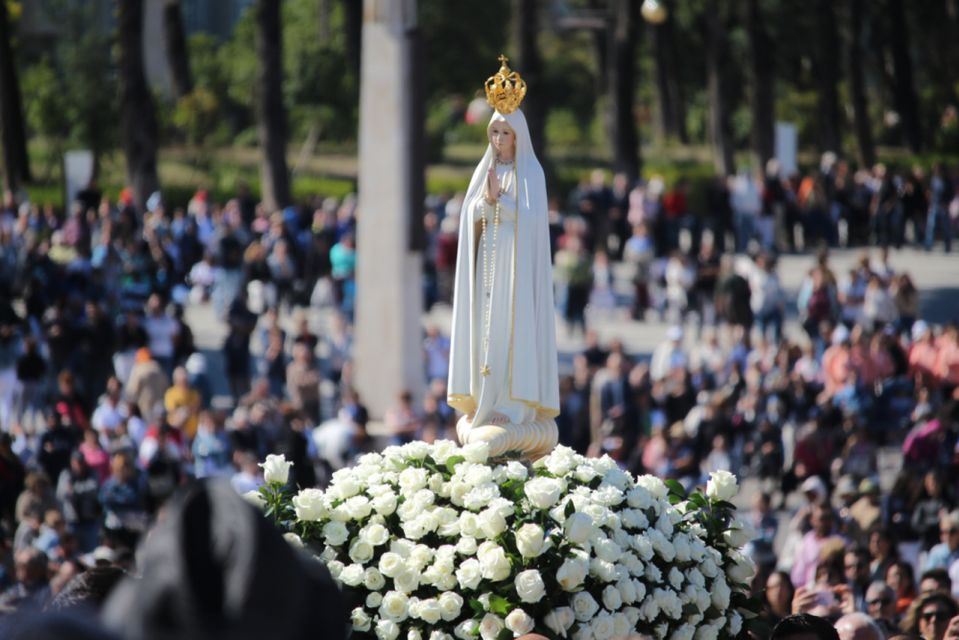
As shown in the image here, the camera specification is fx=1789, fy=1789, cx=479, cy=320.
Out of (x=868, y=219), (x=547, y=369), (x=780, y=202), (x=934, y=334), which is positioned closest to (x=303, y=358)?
(x=934, y=334)

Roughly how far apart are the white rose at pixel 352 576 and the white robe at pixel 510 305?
1206 millimetres

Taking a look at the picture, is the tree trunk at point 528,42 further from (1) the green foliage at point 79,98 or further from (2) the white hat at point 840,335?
(2) the white hat at point 840,335

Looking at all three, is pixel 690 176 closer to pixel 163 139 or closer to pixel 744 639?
pixel 163 139

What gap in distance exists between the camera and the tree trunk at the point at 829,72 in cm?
4472

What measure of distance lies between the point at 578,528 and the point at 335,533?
878mm

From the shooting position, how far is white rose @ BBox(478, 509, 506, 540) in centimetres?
630

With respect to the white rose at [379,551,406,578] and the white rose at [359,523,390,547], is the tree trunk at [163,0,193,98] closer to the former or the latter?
the white rose at [359,523,390,547]

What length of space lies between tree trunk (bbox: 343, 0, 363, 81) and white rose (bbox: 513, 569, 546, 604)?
33.9 meters

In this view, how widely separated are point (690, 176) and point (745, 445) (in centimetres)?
2196

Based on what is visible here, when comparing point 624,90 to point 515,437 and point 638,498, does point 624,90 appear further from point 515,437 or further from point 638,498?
point 638,498

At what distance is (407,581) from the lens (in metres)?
6.28

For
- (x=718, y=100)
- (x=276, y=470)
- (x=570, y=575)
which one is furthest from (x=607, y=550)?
(x=718, y=100)

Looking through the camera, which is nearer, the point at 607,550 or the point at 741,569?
the point at 607,550

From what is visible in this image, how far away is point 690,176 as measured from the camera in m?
40.0
